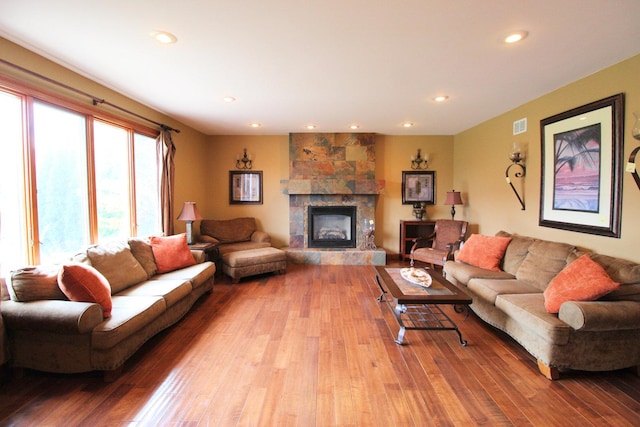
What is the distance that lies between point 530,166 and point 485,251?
128 centimetres

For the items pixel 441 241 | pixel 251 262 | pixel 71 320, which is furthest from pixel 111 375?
pixel 441 241

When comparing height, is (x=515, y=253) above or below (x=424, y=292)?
above

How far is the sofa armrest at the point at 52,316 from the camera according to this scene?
1.98 metres

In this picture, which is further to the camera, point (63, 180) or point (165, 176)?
point (165, 176)

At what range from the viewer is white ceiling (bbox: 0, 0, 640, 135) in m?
1.85

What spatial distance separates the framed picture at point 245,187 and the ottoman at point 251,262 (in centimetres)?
145

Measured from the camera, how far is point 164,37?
7.14 ft

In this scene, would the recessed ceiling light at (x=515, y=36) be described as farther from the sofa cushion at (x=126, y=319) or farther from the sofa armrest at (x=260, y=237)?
the sofa armrest at (x=260, y=237)

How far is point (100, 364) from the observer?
2.05 metres

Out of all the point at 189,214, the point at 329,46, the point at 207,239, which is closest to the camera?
the point at 329,46

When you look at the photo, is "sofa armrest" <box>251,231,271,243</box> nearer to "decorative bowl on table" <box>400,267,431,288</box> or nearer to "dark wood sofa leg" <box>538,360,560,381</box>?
"decorative bowl on table" <box>400,267,431,288</box>

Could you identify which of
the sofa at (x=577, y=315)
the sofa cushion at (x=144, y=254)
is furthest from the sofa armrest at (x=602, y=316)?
the sofa cushion at (x=144, y=254)

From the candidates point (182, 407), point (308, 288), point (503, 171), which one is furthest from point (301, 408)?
point (503, 171)

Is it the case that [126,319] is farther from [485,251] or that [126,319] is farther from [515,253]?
[515,253]
